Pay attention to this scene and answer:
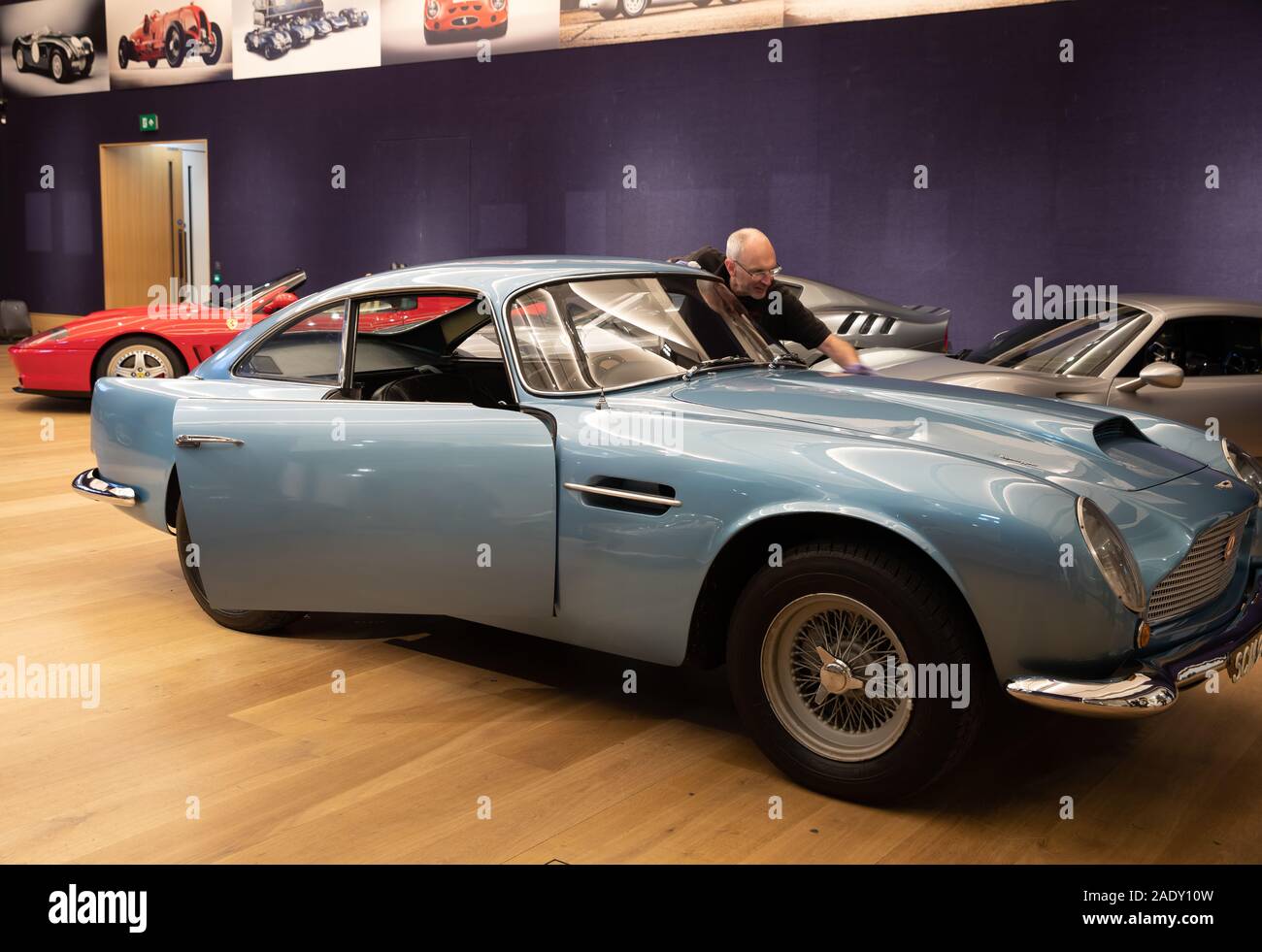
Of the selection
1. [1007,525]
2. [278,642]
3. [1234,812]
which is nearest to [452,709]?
[278,642]

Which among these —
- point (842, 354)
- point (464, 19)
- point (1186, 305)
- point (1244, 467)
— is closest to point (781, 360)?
point (842, 354)

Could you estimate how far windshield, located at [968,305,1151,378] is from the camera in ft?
19.3

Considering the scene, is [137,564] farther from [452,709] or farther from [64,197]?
[64,197]

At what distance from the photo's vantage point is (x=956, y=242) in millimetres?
10203

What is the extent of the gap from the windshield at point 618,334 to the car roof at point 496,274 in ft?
0.17

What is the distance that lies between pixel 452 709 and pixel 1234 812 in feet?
7.08

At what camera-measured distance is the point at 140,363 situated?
29.6ft

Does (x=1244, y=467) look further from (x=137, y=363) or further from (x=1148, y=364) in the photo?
(x=137, y=363)

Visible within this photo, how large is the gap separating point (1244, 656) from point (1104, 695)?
0.60m

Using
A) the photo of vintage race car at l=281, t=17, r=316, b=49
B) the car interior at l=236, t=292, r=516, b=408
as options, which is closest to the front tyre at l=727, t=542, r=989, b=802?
the car interior at l=236, t=292, r=516, b=408

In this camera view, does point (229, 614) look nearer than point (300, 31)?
Yes

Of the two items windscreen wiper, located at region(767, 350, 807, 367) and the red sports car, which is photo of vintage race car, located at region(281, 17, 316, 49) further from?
windscreen wiper, located at region(767, 350, 807, 367)

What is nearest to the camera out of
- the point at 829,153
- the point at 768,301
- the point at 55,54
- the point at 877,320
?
the point at 768,301

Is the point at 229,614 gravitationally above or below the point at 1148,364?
below
